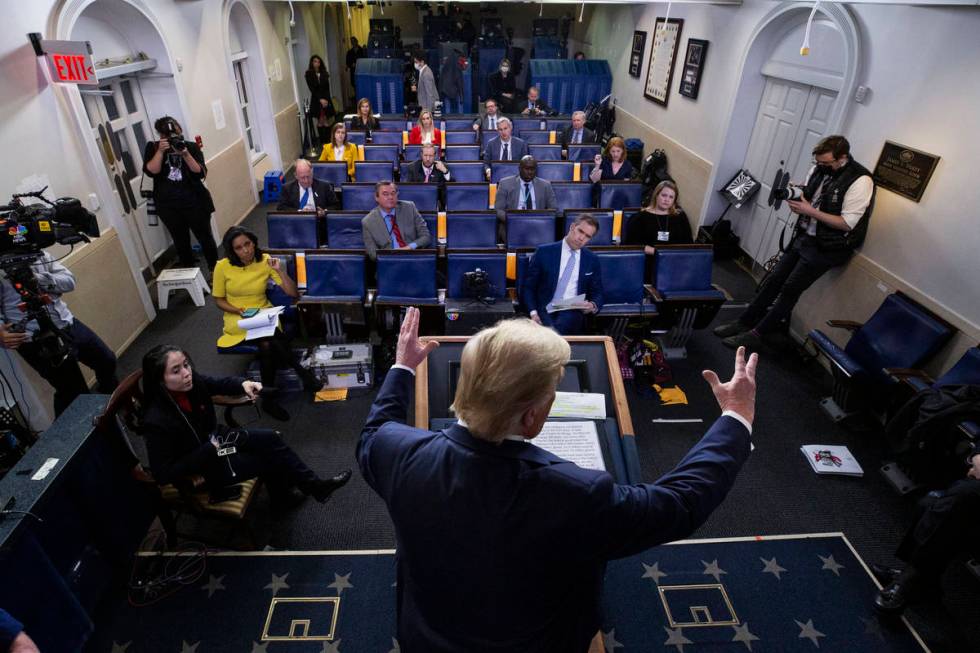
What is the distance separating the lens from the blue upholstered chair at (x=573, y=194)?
6219 mm

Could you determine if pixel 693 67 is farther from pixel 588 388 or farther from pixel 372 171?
pixel 588 388

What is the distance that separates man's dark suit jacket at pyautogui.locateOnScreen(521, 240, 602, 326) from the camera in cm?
413

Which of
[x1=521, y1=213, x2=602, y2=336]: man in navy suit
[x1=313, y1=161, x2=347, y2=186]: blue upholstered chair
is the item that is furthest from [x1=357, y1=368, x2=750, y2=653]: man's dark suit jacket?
[x1=313, y1=161, x2=347, y2=186]: blue upholstered chair

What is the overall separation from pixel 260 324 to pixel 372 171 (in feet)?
11.1

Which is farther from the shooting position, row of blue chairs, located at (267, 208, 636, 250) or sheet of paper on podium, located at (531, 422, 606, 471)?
row of blue chairs, located at (267, 208, 636, 250)

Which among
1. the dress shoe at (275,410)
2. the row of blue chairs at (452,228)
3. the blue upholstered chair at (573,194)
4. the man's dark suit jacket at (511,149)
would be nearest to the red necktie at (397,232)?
the row of blue chairs at (452,228)

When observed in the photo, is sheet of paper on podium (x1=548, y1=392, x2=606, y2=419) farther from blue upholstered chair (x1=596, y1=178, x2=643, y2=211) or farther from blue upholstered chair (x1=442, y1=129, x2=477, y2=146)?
blue upholstered chair (x1=442, y1=129, x2=477, y2=146)

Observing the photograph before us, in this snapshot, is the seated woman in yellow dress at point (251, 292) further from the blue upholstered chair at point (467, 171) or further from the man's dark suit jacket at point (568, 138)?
the man's dark suit jacket at point (568, 138)

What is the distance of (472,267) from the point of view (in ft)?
15.2

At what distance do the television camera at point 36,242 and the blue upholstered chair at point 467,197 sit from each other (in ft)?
11.5

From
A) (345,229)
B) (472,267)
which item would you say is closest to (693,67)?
(472,267)

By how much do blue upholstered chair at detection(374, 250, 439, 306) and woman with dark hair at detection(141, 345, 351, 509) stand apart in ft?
5.48

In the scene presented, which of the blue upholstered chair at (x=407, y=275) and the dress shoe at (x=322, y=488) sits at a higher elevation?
the blue upholstered chair at (x=407, y=275)

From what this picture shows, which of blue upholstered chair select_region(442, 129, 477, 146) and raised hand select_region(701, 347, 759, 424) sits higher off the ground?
raised hand select_region(701, 347, 759, 424)
